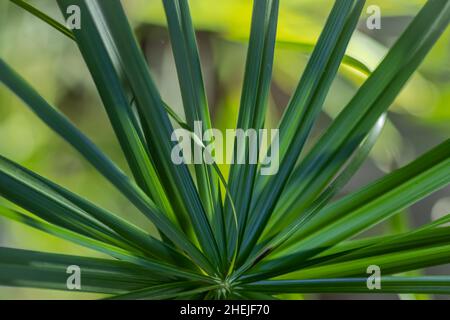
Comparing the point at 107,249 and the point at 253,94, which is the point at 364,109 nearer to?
the point at 253,94

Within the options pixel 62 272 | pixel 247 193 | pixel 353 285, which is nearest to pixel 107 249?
pixel 62 272

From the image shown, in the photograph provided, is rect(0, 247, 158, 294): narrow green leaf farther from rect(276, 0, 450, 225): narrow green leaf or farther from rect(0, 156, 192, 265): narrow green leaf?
rect(276, 0, 450, 225): narrow green leaf

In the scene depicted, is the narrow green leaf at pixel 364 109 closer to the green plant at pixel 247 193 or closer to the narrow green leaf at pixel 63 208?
the green plant at pixel 247 193

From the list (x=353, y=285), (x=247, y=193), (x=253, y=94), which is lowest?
(x=353, y=285)

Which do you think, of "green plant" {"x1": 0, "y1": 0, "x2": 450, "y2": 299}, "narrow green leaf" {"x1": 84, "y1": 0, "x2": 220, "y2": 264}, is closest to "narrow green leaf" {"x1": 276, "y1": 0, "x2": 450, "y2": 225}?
"green plant" {"x1": 0, "y1": 0, "x2": 450, "y2": 299}

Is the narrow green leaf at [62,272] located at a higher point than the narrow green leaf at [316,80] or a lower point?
lower

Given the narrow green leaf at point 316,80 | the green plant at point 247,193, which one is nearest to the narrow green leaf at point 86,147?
the green plant at point 247,193

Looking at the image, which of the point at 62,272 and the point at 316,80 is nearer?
the point at 62,272
